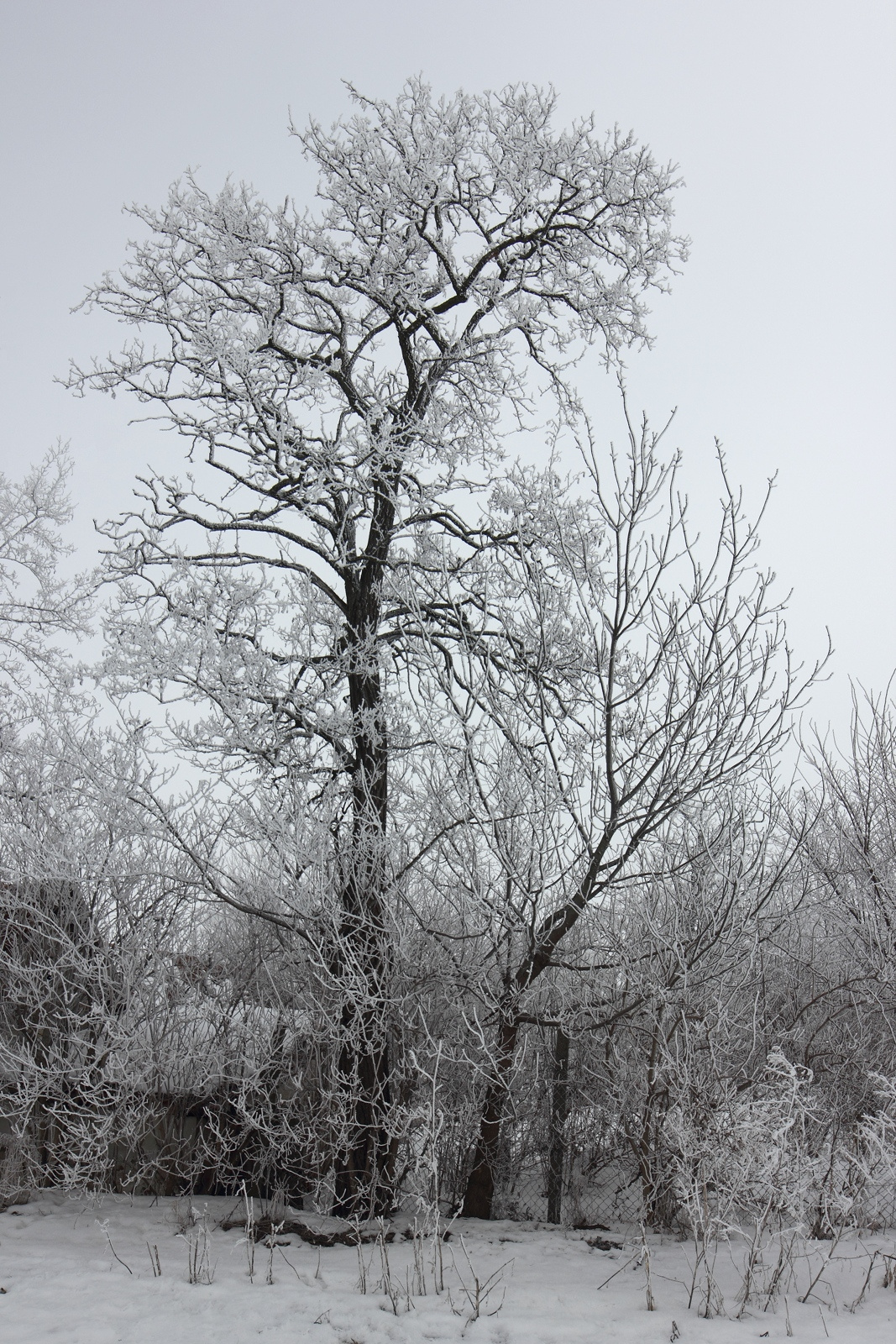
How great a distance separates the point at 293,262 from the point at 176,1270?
24.9ft

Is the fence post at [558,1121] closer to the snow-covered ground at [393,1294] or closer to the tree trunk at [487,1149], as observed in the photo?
the tree trunk at [487,1149]

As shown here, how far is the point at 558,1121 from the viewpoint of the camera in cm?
826

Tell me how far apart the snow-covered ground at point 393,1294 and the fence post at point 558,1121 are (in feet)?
3.06

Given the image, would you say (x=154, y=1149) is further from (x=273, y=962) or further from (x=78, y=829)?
(x=78, y=829)

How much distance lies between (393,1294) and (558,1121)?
343 centimetres

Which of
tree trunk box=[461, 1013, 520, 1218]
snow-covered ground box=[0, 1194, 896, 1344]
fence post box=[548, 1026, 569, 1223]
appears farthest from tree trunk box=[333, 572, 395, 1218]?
fence post box=[548, 1026, 569, 1223]

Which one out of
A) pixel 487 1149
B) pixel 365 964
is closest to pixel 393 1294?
pixel 365 964

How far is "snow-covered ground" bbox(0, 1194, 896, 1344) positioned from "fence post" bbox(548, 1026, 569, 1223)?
0.93m

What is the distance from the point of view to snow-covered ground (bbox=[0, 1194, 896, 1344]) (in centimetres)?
484

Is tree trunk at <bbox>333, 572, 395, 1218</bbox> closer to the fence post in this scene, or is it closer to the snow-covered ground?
the snow-covered ground

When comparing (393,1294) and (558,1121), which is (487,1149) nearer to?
(558,1121)

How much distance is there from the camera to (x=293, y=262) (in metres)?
8.48

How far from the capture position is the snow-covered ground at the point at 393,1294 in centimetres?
484

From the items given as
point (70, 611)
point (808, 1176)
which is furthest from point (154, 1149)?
point (70, 611)
